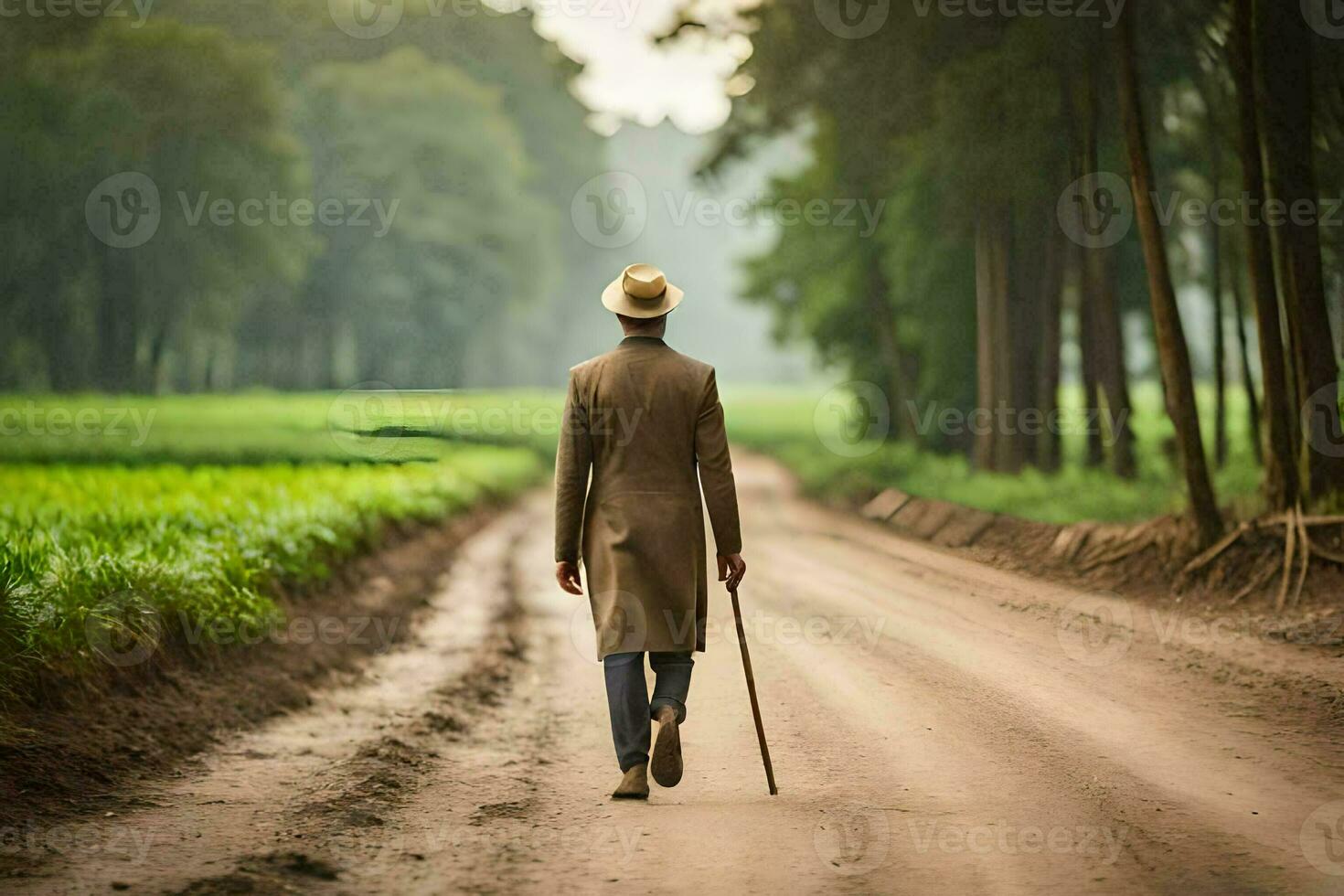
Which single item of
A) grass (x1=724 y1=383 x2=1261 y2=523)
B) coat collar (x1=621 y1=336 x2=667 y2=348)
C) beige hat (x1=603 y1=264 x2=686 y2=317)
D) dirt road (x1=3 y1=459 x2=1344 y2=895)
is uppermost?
beige hat (x1=603 y1=264 x2=686 y2=317)

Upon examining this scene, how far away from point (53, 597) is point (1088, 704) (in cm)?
626

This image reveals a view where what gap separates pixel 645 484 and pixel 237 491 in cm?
951

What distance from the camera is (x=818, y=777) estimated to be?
6.50 meters

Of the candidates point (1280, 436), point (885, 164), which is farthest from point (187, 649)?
point (885, 164)

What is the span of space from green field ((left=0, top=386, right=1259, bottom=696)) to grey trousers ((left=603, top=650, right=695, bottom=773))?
331cm

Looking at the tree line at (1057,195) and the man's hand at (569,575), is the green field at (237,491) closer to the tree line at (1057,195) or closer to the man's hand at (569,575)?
the tree line at (1057,195)

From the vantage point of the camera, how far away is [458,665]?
10328 millimetres

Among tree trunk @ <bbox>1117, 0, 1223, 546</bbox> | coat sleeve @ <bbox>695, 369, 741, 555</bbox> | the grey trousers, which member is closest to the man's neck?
coat sleeve @ <bbox>695, 369, 741, 555</bbox>

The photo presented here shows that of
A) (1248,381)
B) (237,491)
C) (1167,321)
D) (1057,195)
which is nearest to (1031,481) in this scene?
(1248,381)

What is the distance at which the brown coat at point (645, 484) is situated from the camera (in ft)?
20.9

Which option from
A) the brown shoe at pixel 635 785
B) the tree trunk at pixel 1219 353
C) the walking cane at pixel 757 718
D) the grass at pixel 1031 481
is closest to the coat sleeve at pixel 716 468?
the walking cane at pixel 757 718

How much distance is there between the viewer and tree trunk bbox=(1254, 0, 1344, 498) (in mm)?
11898

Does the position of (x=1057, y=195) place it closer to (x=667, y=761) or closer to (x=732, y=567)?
(x=732, y=567)

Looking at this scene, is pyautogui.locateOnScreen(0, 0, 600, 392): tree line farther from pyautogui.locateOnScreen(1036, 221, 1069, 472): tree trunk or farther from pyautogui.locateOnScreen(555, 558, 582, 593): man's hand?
pyautogui.locateOnScreen(555, 558, 582, 593): man's hand
